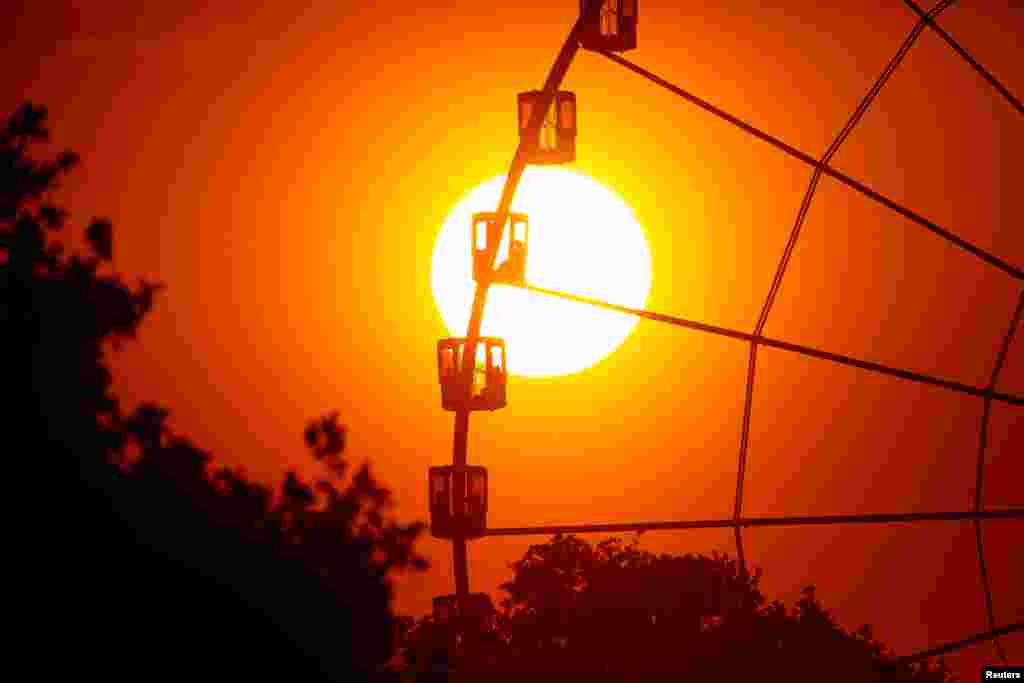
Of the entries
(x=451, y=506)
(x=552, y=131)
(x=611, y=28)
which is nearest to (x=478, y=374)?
(x=451, y=506)

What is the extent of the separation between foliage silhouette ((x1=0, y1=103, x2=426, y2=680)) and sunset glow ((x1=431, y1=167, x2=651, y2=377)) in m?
38.7

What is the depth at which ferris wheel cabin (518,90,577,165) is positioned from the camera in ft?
95.1

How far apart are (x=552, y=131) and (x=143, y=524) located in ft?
52.4

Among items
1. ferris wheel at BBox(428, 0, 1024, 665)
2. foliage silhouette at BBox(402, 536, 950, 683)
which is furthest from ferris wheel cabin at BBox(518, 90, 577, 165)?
foliage silhouette at BBox(402, 536, 950, 683)

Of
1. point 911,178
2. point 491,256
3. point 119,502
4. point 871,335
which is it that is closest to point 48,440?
point 119,502

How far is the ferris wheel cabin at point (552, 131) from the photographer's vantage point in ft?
95.1

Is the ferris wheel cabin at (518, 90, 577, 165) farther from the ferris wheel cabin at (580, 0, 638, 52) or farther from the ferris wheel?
the ferris wheel cabin at (580, 0, 638, 52)

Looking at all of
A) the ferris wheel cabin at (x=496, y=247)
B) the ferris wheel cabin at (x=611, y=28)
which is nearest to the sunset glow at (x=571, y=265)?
the ferris wheel cabin at (x=496, y=247)

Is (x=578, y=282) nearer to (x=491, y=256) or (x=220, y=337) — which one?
(x=220, y=337)

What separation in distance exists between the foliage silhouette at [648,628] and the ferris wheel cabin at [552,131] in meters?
6.96

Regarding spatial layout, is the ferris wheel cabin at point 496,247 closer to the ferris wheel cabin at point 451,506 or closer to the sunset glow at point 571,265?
the ferris wheel cabin at point 451,506

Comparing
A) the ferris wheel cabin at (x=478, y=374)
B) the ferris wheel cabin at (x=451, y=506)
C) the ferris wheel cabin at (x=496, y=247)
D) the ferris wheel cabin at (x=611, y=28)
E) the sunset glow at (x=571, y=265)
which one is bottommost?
the ferris wheel cabin at (x=451, y=506)

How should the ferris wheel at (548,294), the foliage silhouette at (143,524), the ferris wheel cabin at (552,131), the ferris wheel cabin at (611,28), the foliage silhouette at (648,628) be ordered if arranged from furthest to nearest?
the foliage silhouette at (648,628) → the ferris wheel cabin at (552,131) → the ferris wheel cabin at (611,28) → the ferris wheel at (548,294) → the foliage silhouette at (143,524)

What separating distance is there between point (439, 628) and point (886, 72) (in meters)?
10.1
